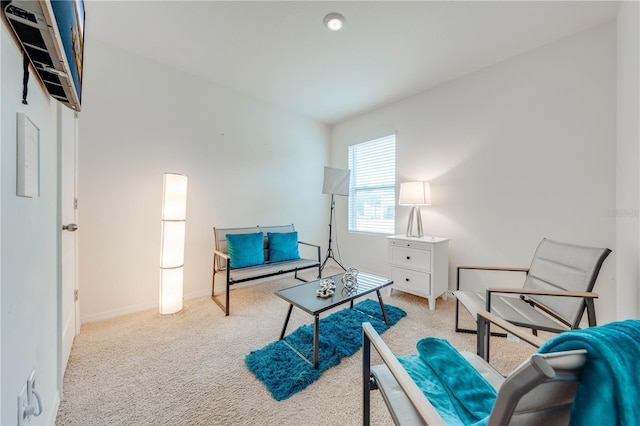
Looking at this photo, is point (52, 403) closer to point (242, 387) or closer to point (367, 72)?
point (242, 387)

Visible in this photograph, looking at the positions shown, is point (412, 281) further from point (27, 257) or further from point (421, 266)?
point (27, 257)

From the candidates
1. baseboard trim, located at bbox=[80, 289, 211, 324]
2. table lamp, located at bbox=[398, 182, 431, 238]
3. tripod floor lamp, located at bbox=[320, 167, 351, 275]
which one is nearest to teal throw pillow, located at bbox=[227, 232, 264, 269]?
baseboard trim, located at bbox=[80, 289, 211, 324]

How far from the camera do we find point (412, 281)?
2.71 meters

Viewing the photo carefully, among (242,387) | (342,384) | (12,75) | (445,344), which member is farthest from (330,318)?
(12,75)

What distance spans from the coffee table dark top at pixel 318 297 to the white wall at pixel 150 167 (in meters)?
1.55

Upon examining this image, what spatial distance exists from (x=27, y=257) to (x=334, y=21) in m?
2.36

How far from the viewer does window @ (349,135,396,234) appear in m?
3.58

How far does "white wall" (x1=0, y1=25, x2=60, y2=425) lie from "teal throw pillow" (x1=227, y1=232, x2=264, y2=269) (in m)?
1.47

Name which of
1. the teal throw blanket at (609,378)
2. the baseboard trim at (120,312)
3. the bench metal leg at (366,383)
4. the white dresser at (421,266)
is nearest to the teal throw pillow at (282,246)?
the baseboard trim at (120,312)

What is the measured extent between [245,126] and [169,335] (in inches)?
101

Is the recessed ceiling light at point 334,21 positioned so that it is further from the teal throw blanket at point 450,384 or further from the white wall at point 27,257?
the teal throw blanket at point 450,384

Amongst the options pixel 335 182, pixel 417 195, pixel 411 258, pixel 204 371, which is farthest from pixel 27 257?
pixel 335 182

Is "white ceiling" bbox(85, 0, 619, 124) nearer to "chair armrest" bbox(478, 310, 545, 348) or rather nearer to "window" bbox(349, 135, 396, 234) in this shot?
"window" bbox(349, 135, 396, 234)

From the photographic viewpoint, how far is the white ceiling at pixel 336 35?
6.04 feet
